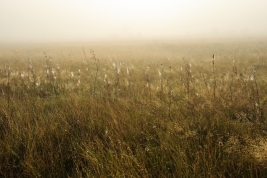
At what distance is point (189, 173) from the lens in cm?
212

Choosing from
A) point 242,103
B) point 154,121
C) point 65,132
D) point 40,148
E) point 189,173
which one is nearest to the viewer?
point 189,173

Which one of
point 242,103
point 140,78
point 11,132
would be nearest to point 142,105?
point 242,103

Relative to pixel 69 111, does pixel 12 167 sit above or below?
below

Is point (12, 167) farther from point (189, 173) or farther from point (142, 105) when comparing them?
point (142, 105)

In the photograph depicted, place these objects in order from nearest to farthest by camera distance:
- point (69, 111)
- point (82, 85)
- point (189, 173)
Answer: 1. point (189, 173)
2. point (69, 111)
3. point (82, 85)

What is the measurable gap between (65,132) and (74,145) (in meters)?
0.37

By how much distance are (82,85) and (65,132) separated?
168 inches

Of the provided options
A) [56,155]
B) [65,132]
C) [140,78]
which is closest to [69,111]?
[65,132]

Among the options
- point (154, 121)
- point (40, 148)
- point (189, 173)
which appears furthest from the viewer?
point (154, 121)

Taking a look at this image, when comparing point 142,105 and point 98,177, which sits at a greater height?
point 142,105

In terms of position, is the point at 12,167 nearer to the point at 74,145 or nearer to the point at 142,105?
the point at 74,145

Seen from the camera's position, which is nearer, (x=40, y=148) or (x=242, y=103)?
(x=40, y=148)

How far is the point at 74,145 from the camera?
2801 millimetres

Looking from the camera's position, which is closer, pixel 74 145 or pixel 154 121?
pixel 74 145
